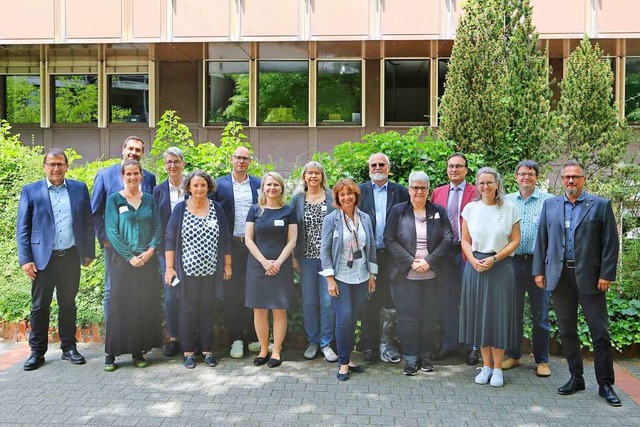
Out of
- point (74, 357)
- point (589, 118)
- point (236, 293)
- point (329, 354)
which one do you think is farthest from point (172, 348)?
point (589, 118)

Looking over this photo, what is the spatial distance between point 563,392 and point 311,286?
260 centimetres

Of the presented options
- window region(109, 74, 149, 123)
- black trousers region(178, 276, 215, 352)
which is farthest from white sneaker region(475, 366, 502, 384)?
window region(109, 74, 149, 123)

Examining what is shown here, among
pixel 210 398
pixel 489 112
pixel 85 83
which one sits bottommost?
pixel 210 398

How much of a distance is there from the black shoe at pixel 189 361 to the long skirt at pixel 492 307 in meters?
2.72

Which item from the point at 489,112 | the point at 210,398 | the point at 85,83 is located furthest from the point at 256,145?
the point at 210,398

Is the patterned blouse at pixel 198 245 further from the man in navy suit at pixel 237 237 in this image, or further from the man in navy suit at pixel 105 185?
the man in navy suit at pixel 105 185

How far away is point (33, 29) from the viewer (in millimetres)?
17781

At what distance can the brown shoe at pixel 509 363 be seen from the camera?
20.4 feet

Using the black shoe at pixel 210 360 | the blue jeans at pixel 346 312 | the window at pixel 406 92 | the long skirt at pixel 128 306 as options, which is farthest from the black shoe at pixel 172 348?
the window at pixel 406 92

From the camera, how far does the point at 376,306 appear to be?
659cm

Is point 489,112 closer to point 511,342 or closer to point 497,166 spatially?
point 497,166

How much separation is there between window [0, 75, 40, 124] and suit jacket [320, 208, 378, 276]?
1742cm

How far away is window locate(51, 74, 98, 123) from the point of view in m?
20.1

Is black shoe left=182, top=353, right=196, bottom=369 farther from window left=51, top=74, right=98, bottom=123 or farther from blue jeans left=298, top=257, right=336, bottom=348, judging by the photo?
window left=51, top=74, right=98, bottom=123
